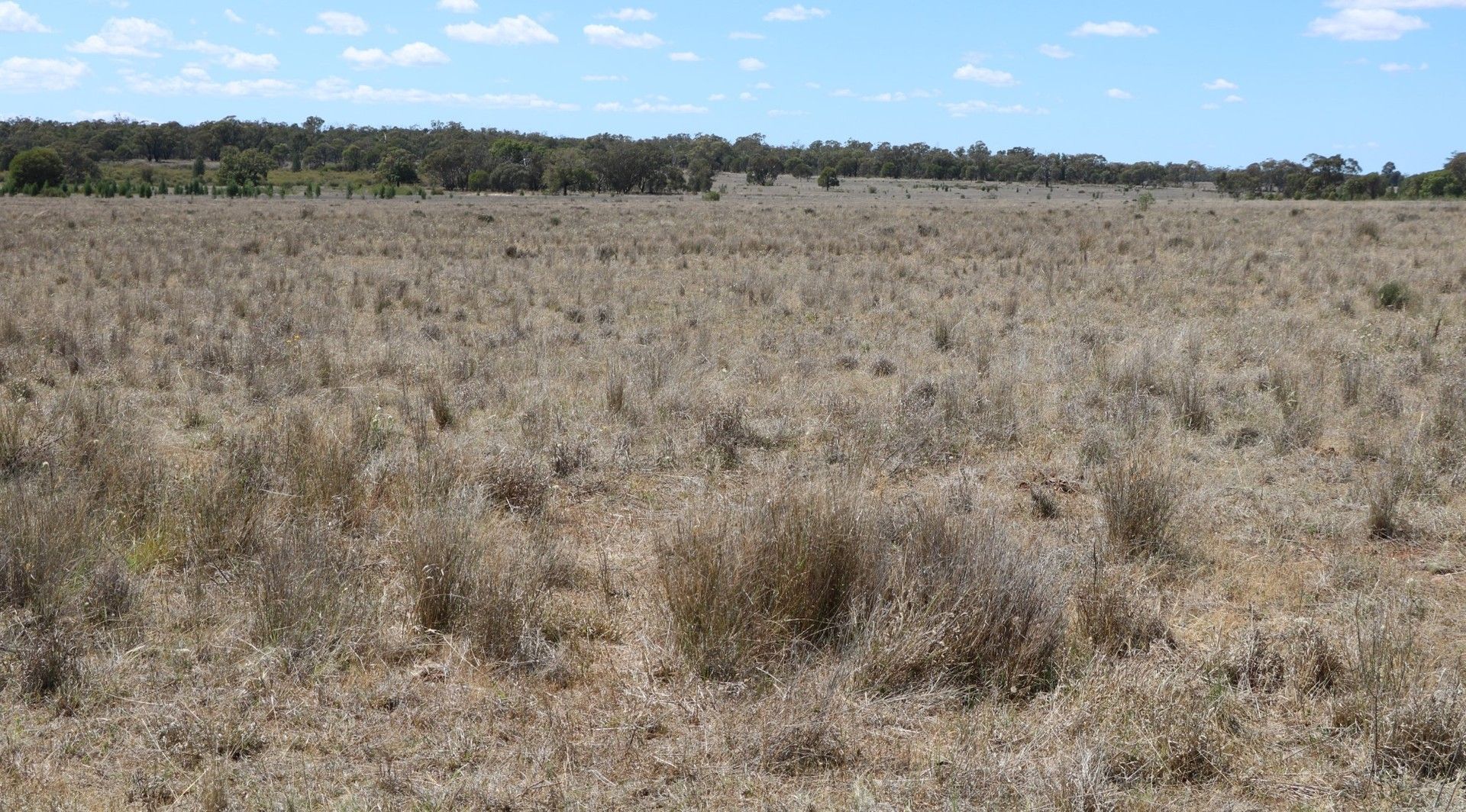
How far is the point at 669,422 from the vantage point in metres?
7.87

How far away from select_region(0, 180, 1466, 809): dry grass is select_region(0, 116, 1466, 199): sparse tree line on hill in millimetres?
51186

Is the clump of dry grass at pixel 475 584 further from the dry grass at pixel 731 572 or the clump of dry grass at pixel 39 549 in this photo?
the clump of dry grass at pixel 39 549

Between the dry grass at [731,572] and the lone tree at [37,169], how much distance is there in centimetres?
5651

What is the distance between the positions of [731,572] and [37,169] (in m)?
68.9

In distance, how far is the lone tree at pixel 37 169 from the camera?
55531mm

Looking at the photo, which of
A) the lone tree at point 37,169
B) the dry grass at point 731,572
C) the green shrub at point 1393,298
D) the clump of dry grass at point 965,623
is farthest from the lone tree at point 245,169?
the clump of dry grass at point 965,623

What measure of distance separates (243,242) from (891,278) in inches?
599

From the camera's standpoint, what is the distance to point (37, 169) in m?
57.1

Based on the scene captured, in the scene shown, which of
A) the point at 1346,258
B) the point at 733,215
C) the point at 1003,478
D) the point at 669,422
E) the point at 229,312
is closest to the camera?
the point at 1003,478

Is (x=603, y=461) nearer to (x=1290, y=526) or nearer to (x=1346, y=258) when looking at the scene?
(x=1290, y=526)

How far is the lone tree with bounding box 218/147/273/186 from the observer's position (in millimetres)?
66688

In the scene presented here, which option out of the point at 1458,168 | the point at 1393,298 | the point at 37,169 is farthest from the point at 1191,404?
the point at 1458,168

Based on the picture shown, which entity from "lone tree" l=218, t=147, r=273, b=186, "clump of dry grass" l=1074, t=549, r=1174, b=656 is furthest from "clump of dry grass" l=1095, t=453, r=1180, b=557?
"lone tree" l=218, t=147, r=273, b=186

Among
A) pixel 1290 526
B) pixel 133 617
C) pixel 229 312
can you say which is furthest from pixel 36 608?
pixel 229 312
